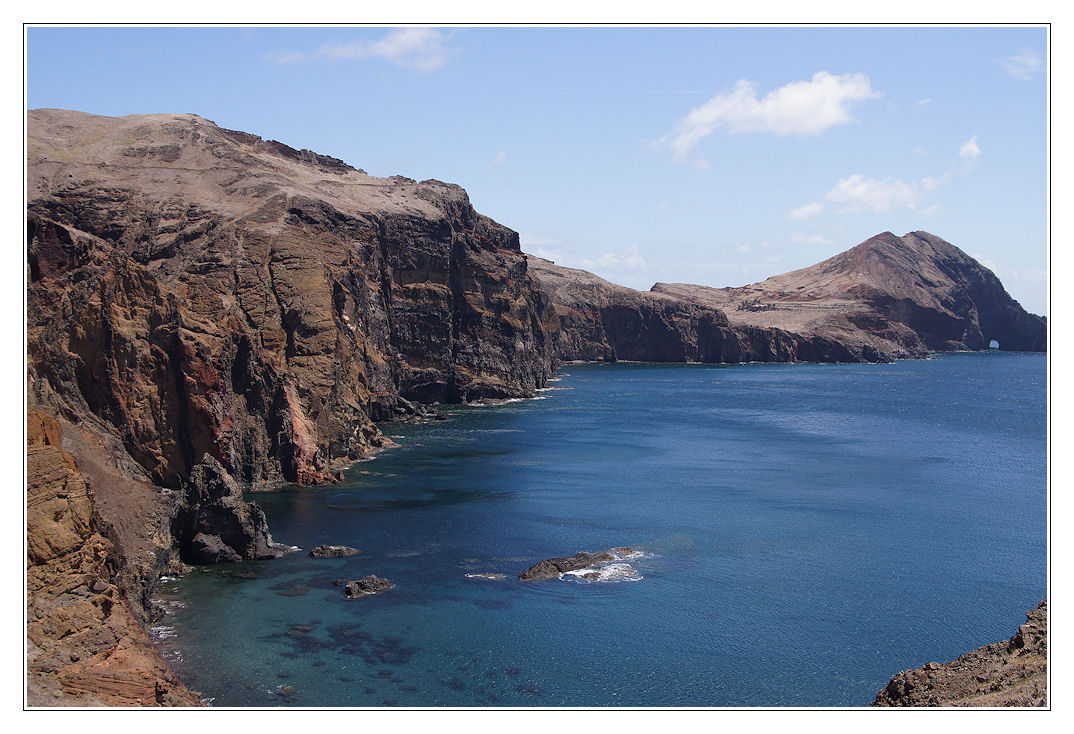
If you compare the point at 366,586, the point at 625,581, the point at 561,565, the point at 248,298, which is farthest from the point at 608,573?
the point at 248,298

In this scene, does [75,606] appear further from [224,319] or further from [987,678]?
[224,319]

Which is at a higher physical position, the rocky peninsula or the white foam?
the rocky peninsula

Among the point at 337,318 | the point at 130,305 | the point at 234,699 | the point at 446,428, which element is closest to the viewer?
the point at 234,699

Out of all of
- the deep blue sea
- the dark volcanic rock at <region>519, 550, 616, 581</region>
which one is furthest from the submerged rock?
the deep blue sea

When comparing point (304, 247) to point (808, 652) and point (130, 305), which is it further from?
point (808, 652)

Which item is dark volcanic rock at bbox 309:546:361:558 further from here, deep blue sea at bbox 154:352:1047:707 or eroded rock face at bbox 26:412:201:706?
eroded rock face at bbox 26:412:201:706

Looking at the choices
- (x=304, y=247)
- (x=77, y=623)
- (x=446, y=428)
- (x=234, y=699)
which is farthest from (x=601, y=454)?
(x=77, y=623)

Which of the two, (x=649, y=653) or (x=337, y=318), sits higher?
(x=337, y=318)
